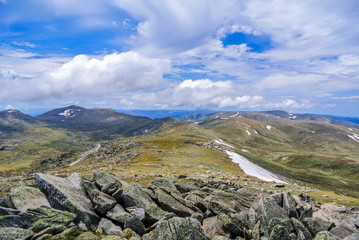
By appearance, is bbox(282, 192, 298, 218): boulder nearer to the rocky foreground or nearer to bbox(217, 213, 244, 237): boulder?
the rocky foreground

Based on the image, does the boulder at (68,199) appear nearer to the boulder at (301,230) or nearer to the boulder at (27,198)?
the boulder at (27,198)

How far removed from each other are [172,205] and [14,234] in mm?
14316

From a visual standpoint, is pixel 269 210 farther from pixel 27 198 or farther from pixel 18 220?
pixel 27 198

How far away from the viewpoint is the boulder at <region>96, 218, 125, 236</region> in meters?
17.5

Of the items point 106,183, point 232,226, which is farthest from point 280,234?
point 106,183

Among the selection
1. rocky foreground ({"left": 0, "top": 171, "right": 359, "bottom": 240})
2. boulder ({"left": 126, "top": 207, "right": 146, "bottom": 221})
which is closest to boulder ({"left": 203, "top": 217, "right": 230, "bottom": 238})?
rocky foreground ({"left": 0, "top": 171, "right": 359, "bottom": 240})

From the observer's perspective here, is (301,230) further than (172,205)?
No

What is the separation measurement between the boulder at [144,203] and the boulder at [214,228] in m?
4.71

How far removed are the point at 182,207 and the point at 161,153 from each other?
6788cm

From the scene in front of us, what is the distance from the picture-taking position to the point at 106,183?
24.8 meters

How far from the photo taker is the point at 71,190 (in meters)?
21.4

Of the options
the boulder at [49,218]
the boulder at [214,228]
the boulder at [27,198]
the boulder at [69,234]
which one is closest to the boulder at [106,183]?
the boulder at [27,198]

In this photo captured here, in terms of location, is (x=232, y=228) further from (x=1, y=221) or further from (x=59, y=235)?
(x=1, y=221)

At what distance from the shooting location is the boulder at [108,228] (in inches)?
691
